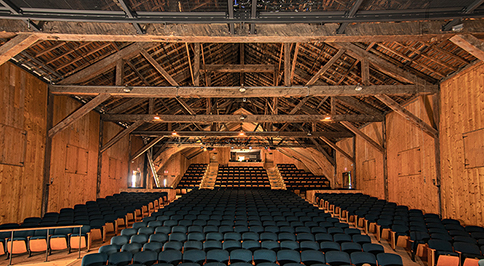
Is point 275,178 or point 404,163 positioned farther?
point 275,178

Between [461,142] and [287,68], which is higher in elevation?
[287,68]

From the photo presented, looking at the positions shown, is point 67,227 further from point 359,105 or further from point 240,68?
point 359,105

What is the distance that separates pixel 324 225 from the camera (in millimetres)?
9328

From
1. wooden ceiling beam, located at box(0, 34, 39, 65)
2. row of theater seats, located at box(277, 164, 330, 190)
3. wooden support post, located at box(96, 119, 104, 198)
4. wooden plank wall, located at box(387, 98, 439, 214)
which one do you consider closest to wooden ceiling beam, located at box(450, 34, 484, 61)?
wooden plank wall, located at box(387, 98, 439, 214)

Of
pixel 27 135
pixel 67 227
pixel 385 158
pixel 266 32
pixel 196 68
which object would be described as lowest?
pixel 67 227

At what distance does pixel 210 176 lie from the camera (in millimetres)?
33375

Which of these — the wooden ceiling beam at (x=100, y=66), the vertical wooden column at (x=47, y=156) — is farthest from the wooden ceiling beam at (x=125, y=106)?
the wooden ceiling beam at (x=100, y=66)

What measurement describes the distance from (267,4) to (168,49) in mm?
8473

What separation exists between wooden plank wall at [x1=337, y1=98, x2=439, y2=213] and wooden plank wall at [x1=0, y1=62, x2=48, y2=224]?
1381 centimetres

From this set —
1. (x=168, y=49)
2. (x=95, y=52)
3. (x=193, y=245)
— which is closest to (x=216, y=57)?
(x=168, y=49)

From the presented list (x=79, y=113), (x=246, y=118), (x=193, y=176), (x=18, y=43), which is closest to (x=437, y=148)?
(x=246, y=118)

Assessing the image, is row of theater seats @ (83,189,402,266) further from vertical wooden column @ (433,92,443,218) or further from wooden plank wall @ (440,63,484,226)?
vertical wooden column @ (433,92,443,218)

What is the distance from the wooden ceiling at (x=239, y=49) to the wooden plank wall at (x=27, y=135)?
0.55 metres

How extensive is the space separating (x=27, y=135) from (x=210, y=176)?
77.1 feet
